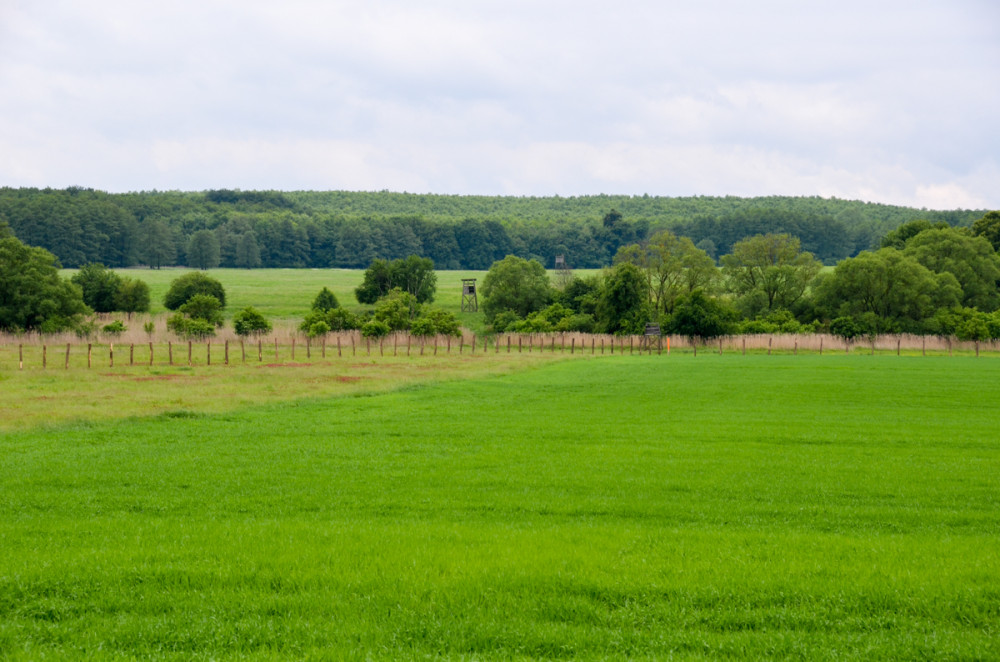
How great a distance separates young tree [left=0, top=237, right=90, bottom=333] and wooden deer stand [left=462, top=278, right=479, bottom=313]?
47.8 meters

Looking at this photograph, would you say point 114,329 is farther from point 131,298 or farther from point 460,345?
point 460,345

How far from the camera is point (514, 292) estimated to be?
92688 millimetres

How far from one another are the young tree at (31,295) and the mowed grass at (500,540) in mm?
49936

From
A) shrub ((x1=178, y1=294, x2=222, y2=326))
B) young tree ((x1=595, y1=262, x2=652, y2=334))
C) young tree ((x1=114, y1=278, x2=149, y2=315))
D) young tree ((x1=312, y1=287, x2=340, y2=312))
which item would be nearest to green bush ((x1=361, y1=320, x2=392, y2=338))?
shrub ((x1=178, y1=294, x2=222, y2=326))

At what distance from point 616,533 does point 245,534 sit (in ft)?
16.2

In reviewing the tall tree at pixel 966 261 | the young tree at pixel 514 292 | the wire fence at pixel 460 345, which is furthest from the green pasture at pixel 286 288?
the tall tree at pixel 966 261

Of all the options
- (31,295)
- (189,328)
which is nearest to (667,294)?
(189,328)

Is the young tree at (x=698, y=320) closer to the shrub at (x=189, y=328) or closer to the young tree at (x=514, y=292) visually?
the young tree at (x=514, y=292)

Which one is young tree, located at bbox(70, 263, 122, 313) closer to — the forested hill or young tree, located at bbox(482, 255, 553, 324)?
young tree, located at bbox(482, 255, 553, 324)

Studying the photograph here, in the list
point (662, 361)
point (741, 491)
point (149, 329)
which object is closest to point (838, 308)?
point (662, 361)

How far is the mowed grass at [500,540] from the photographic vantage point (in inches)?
300

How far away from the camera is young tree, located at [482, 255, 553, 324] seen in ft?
304

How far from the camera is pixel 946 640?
7.43 meters

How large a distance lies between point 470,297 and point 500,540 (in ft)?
323
